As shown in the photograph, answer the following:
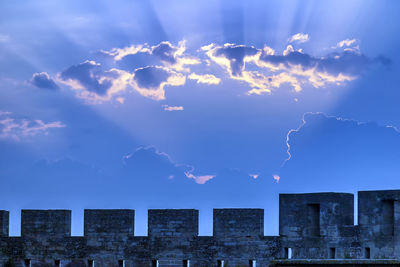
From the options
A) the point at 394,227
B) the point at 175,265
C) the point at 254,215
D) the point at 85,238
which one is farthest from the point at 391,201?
the point at 85,238

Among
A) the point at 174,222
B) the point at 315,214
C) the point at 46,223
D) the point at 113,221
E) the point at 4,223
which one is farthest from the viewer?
the point at 4,223

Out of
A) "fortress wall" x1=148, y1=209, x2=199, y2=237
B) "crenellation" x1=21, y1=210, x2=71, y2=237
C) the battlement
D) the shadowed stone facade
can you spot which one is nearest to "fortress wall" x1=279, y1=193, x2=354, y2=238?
the shadowed stone facade

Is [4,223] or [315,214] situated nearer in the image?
[315,214]

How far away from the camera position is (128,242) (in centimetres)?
2406

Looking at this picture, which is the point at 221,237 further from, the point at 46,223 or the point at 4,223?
the point at 4,223

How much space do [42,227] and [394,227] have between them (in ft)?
36.7

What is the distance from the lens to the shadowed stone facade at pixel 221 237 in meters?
22.6

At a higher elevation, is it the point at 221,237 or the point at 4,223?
the point at 4,223

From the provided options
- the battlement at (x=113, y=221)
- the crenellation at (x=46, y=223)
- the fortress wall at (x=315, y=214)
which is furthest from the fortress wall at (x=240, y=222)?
the crenellation at (x=46, y=223)

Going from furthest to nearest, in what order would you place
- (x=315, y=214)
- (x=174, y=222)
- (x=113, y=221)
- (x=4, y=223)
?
(x=4, y=223) < (x=113, y=221) < (x=174, y=222) < (x=315, y=214)

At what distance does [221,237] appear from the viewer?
23.5 meters

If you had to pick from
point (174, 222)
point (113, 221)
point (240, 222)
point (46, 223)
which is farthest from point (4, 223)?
point (240, 222)

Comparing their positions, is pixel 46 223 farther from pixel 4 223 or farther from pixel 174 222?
pixel 174 222

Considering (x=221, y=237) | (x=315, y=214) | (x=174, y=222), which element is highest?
(x=315, y=214)
